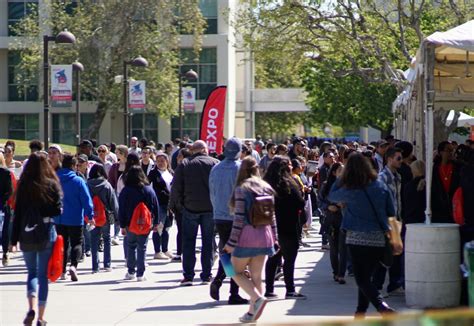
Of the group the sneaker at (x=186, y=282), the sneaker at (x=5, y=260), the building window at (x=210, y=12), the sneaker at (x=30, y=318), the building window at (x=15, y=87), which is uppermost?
the building window at (x=210, y=12)

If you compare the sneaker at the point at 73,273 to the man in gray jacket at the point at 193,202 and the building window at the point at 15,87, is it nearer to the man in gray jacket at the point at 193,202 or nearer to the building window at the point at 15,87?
the man in gray jacket at the point at 193,202

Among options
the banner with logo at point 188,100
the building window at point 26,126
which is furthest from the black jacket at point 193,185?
the building window at point 26,126

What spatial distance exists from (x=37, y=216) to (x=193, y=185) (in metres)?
3.60

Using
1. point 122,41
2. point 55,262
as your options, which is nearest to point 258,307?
point 55,262

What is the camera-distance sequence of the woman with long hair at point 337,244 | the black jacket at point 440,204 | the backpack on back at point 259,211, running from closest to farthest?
the backpack on back at point 259,211 → the black jacket at point 440,204 → the woman with long hair at point 337,244

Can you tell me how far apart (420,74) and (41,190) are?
4767 mm

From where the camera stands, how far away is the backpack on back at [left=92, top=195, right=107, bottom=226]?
15.4 metres

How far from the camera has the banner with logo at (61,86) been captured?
1180 inches

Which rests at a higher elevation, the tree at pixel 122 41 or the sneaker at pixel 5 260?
the tree at pixel 122 41

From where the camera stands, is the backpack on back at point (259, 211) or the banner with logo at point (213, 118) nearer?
the backpack on back at point (259, 211)

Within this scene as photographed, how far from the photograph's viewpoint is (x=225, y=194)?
12.1m

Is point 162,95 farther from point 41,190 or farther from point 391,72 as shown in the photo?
point 41,190

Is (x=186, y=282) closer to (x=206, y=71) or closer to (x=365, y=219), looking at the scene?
(x=365, y=219)

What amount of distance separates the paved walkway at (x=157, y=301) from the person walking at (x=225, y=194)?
209mm
